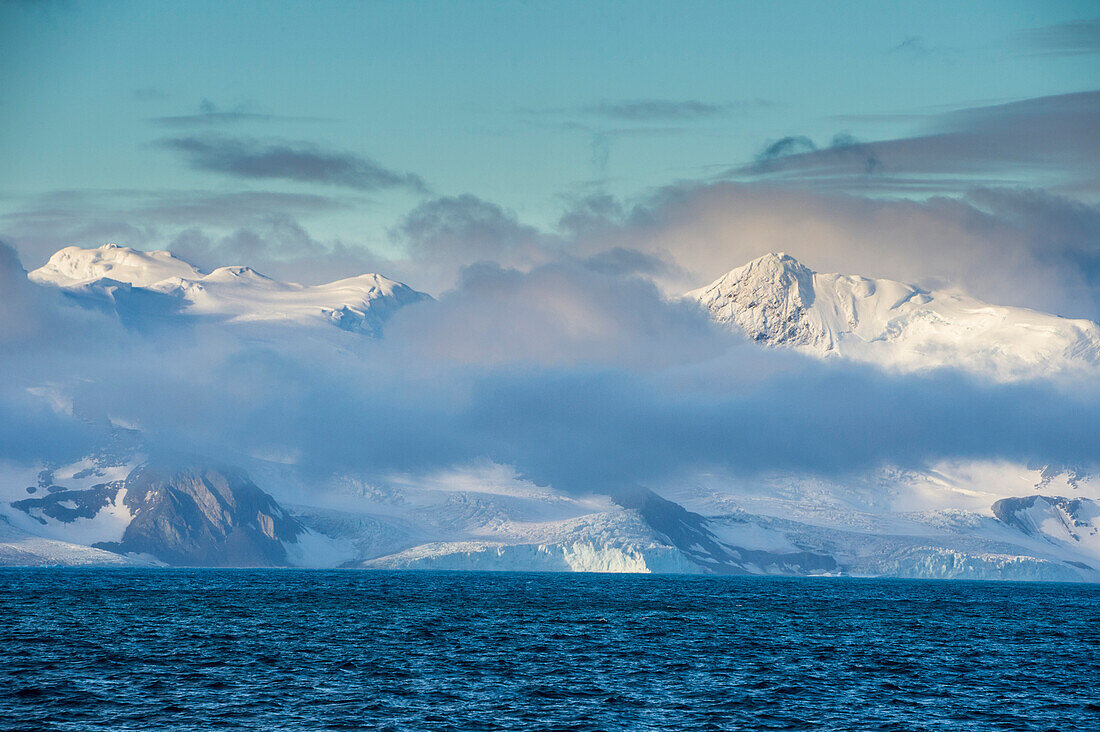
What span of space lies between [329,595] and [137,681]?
117 meters

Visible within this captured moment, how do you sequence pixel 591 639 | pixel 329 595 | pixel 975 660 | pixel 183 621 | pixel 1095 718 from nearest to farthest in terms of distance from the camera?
pixel 1095 718 < pixel 975 660 < pixel 591 639 < pixel 183 621 < pixel 329 595

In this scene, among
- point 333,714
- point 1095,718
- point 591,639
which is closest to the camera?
point 333,714

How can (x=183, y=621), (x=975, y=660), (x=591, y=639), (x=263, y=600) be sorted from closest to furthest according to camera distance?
(x=975, y=660) < (x=591, y=639) < (x=183, y=621) < (x=263, y=600)

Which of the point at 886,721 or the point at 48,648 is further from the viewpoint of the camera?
the point at 48,648

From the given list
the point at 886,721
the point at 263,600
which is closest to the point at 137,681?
the point at 886,721

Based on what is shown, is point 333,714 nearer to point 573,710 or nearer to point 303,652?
point 573,710

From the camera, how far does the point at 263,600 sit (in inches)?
6713

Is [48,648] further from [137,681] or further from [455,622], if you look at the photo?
[455,622]

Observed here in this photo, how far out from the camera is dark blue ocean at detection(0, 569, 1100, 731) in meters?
66.2

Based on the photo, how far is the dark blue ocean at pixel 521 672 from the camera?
6619cm

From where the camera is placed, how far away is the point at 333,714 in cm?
6538


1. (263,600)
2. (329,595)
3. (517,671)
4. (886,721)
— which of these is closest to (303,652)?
(517,671)

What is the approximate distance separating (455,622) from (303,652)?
36443 millimetres

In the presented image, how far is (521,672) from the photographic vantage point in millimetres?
83625
